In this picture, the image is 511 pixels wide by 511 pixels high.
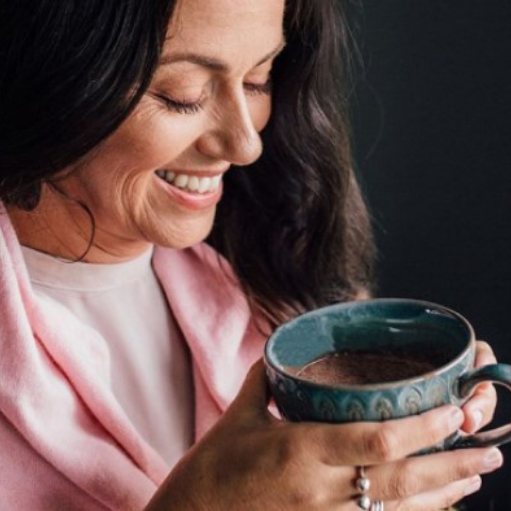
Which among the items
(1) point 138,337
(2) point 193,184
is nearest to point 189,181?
(2) point 193,184

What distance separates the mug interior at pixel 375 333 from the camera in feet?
2.90

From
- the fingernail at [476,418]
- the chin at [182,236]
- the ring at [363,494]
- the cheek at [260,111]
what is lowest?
the ring at [363,494]

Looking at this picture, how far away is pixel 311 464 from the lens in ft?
2.69

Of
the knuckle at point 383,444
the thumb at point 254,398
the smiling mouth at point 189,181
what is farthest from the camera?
the smiling mouth at point 189,181

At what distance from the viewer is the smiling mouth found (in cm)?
112

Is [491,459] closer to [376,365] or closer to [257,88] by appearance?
[376,365]

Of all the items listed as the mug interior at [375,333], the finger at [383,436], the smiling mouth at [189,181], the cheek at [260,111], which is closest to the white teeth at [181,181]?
the smiling mouth at [189,181]

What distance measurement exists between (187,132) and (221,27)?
0.40ft

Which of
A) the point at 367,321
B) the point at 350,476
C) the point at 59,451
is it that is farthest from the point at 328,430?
the point at 59,451

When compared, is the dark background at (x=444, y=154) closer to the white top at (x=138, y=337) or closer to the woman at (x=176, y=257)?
the woman at (x=176, y=257)

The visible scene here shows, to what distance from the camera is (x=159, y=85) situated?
3.35 feet

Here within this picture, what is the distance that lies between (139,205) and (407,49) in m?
0.56

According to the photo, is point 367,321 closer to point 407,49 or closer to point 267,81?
point 267,81

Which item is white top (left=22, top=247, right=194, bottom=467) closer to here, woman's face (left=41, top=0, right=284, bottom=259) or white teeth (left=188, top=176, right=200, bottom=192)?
woman's face (left=41, top=0, right=284, bottom=259)
